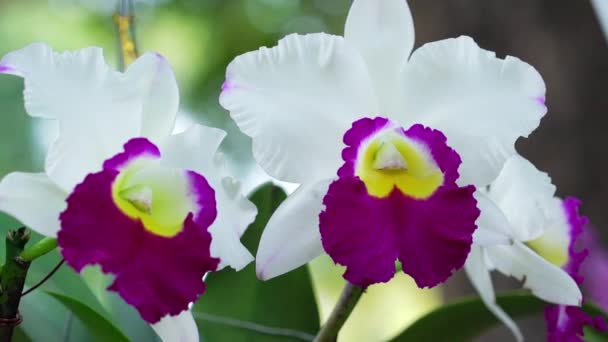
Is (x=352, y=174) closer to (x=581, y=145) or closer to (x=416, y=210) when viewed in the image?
(x=416, y=210)

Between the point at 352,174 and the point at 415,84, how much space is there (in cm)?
10

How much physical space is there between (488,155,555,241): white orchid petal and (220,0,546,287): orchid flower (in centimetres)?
13

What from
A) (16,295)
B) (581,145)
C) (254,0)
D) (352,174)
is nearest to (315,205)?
(352,174)

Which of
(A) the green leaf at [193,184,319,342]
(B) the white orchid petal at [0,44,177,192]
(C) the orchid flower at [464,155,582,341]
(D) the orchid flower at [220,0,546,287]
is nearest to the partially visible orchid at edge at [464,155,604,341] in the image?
(C) the orchid flower at [464,155,582,341]

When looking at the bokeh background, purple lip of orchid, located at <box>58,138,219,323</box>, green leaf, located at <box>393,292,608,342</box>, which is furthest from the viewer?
the bokeh background

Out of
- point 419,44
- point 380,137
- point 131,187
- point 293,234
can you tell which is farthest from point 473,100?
point 419,44

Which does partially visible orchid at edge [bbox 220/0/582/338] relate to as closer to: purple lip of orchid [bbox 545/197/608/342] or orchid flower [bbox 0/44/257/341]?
orchid flower [bbox 0/44/257/341]

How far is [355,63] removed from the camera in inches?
23.6

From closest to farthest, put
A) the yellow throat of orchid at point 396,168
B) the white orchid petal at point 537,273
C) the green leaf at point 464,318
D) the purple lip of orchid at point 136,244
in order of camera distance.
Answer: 1. the purple lip of orchid at point 136,244
2. the yellow throat of orchid at point 396,168
3. the white orchid petal at point 537,273
4. the green leaf at point 464,318

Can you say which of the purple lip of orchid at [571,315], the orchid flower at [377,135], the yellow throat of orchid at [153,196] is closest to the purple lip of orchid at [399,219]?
the orchid flower at [377,135]

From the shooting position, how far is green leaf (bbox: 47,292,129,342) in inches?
24.4

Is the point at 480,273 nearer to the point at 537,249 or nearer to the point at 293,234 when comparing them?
the point at 537,249

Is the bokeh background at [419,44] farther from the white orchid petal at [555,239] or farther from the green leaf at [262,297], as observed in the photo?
the white orchid petal at [555,239]

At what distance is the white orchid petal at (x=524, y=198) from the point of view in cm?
71
